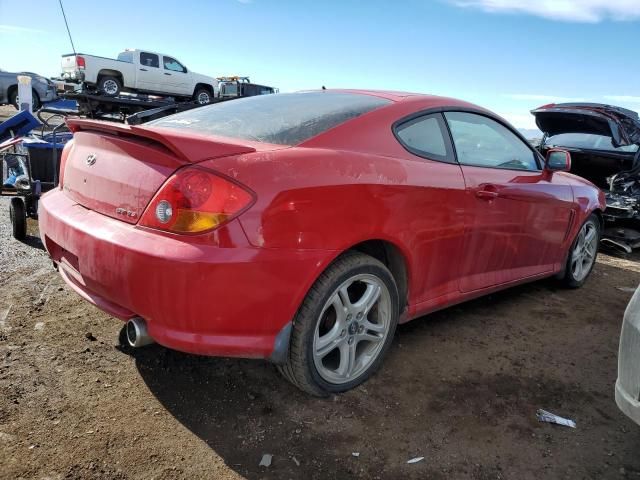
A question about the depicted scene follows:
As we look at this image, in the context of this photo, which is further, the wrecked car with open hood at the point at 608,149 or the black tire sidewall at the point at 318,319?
the wrecked car with open hood at the point at 608,149

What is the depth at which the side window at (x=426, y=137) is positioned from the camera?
2688 millimetres

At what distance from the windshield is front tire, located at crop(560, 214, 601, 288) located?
114 inches

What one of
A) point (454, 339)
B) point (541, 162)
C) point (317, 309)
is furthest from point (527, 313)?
point (317, 309)

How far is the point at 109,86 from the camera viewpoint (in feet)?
60.4

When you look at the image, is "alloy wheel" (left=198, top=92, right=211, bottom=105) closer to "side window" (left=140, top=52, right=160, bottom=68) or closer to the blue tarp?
"side window" (left=140, top=52, right=160, bottom=68)

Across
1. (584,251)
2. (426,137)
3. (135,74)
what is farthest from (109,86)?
(426,137)

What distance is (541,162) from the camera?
12.4 ft

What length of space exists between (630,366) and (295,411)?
1.41 m

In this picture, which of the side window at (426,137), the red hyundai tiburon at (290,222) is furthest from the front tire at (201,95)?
the side window at (426,137)

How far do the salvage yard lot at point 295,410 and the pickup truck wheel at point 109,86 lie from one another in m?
16.9

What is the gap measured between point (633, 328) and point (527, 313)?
1921mm

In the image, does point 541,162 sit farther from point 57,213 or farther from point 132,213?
point 57,213

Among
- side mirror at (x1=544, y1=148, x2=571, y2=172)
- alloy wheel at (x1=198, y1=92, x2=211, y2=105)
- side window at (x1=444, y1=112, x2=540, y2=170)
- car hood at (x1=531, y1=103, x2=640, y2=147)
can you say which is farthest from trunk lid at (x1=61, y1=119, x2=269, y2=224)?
alloy wheel at (x1=198, y1=92, x2=211, y2=105)

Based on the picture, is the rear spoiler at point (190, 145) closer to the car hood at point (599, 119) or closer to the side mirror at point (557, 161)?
the side mirror at point (557, 161)
